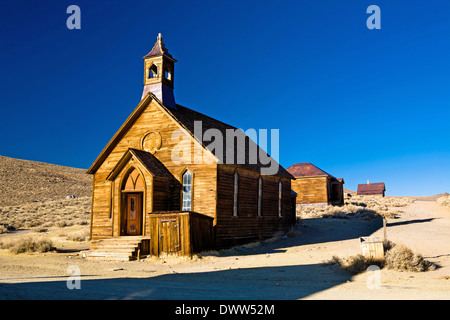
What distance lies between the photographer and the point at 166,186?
18.7 metres

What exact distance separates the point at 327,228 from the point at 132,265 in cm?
1605

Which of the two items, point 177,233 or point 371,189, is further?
point 371,189

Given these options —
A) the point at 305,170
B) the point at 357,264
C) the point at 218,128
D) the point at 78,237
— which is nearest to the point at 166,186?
the point at 218,128

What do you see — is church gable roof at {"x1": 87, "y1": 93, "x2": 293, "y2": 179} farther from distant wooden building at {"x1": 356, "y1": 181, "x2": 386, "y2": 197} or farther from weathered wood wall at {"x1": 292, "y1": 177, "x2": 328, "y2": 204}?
distant wooden building at {"x1": 356, "y1": 181, "x2": 386, "y2": 197}

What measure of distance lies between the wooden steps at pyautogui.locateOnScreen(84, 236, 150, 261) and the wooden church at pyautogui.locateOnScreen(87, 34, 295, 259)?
42 millimetres

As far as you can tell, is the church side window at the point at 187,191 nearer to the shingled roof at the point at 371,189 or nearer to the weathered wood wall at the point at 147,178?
the weathered wood wall at the point at 147,178

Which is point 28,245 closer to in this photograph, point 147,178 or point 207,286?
point 147,178

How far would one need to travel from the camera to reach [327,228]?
1073 inches

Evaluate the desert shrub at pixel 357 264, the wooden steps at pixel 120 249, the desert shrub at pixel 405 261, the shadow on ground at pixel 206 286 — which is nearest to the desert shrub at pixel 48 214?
the wooden steps at pixel 120 249

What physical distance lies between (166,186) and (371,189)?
215 ft
